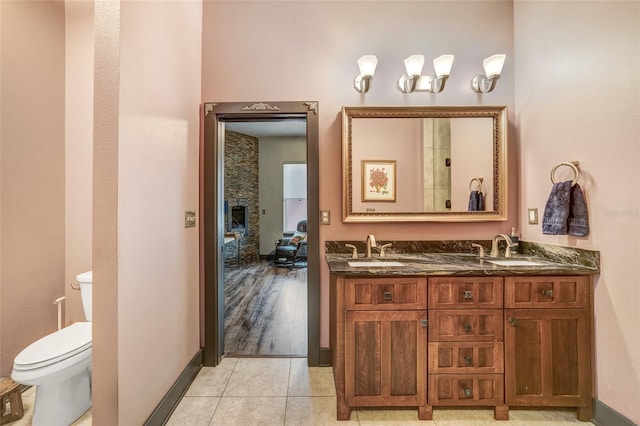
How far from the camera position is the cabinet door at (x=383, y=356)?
1567 millimetres

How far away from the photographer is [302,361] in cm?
224

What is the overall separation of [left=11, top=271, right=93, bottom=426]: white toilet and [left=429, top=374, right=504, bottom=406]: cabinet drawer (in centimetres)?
200

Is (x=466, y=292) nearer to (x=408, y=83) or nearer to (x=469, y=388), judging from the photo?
(x=469, y=388)

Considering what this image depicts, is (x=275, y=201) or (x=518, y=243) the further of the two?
(x=275, y=201)

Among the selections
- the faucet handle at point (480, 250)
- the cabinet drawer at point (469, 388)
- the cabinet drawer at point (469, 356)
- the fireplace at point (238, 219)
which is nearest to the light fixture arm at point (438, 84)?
the faucet handle at point (480, 250)

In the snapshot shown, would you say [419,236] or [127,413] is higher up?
[419,236]

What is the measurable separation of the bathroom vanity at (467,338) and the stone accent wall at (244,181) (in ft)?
15.7

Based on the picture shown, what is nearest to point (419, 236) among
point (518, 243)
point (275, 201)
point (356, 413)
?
point (518, 243)

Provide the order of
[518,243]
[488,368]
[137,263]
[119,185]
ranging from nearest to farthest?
[119,185], [137,263], [488,368], [518,243]

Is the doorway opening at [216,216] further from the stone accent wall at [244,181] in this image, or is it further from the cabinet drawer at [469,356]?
the stone accent wall at [244,181]

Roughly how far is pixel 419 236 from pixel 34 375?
247 centimetres

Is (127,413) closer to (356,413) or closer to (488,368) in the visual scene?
(356,413)

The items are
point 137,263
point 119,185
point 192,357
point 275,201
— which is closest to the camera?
point 119,185

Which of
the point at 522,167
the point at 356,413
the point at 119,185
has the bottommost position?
the point at 356,413
